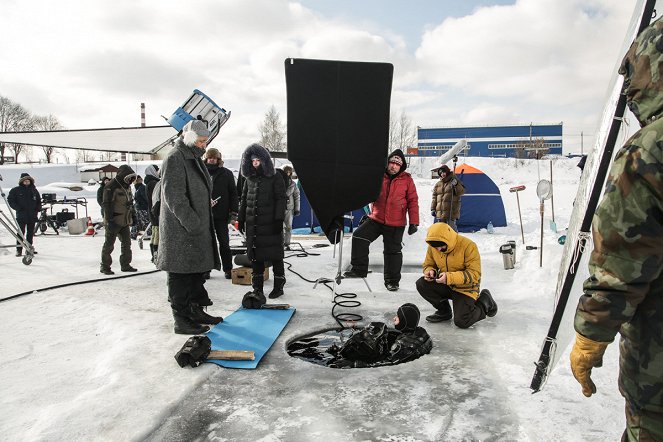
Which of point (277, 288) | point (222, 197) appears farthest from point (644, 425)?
point (222, 197)

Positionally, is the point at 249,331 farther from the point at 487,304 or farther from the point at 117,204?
the point at 117,204

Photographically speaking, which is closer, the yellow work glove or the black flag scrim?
the yellow work glove

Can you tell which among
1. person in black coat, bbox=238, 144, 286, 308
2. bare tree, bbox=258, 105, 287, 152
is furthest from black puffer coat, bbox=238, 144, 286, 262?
bare tree, bbox=258, 105, 287, 152

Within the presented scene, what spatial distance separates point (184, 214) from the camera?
3.83 meters

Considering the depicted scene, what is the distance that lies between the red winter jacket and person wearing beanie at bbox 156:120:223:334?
2.53 m

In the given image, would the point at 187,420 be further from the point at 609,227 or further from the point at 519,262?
the point at 519,262

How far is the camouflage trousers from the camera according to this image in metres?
1.39

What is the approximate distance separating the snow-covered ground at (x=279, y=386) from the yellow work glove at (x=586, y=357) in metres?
0.93

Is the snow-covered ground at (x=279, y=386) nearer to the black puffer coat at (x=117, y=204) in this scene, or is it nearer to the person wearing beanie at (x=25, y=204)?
the black puffer coat at (x=117, y=204)

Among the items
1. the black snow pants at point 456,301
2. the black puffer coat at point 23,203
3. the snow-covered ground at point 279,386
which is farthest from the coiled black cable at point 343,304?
the black puffer coat at point 23,203

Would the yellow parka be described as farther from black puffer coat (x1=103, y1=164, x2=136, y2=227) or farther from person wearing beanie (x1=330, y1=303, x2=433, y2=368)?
black puffer coat (x1=103, y1=164, x2=136, y2=227)

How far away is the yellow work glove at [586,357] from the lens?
58.4 inches

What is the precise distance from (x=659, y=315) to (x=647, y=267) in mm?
178

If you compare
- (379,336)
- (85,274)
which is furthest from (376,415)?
(85,274)
